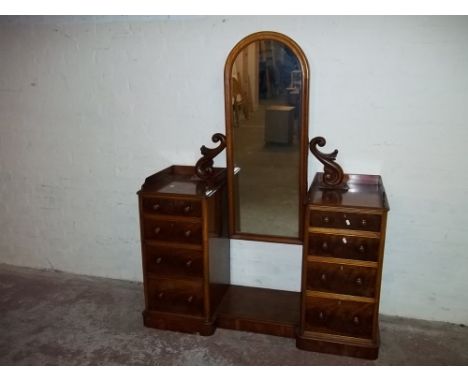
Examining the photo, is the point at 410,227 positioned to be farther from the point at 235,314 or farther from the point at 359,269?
the point at 235,314

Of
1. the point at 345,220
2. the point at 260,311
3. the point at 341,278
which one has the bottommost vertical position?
the point at 260,311

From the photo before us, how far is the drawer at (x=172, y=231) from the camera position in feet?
8.23

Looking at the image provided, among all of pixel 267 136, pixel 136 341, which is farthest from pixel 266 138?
pixel 136 341

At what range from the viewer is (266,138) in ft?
8.71

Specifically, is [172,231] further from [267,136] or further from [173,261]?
[267,136]

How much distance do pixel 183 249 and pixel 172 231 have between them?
122 millimetres

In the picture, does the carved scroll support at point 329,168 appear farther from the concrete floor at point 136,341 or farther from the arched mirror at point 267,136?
the concrete floor at point 136,341

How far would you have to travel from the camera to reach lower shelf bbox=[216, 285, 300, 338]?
264 centimetres

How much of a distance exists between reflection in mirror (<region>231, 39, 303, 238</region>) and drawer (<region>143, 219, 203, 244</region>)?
42 centimetres

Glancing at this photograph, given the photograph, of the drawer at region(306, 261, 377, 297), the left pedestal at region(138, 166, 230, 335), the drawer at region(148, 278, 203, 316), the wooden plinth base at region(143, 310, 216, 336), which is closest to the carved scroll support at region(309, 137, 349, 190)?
the drawer at region(306, 261, 377, 297)

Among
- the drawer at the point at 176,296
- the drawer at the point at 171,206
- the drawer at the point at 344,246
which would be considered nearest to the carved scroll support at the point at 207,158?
the drawer at the point at 171,206

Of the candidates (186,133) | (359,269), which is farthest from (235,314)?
(186,133)

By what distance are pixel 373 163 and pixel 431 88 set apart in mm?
506

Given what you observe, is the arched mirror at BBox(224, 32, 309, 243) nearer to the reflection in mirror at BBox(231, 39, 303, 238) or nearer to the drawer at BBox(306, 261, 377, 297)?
the reflection in mirror at BBox(231, 39, 303, 238)
